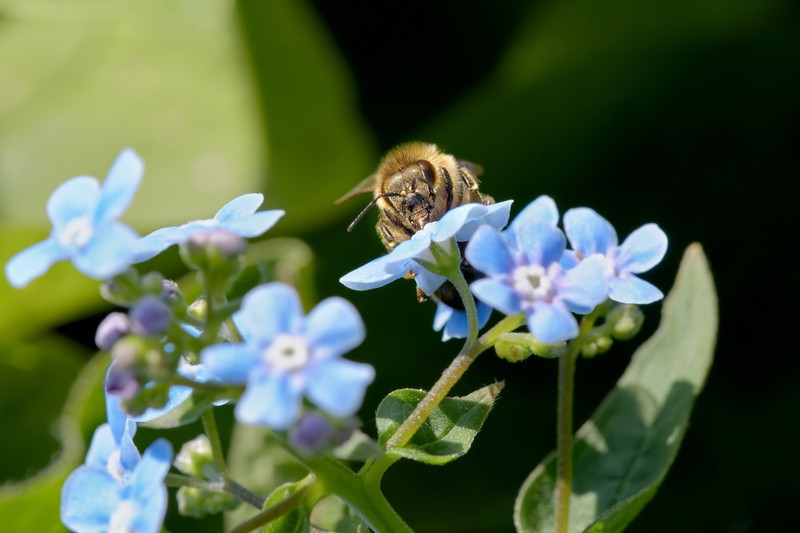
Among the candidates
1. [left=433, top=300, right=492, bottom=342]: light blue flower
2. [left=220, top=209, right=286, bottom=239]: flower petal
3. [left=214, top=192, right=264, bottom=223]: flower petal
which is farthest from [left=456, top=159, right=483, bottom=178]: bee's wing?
[left=220, top=209, right=286, bottom=239]: flower petal

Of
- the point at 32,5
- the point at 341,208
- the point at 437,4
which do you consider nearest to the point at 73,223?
the point at 341,208

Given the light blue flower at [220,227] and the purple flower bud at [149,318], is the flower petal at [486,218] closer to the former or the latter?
the light blue flower at [220,227]

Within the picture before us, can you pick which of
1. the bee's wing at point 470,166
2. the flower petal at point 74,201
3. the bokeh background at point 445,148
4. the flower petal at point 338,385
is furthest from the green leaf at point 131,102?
the flower petal at point 338,385

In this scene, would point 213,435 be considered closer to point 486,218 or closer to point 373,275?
point 373,275

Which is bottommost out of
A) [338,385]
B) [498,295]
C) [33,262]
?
[498,295]

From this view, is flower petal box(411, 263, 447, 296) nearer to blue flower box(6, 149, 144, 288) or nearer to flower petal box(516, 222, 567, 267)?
flower petal box(516, 222, 567, 267)

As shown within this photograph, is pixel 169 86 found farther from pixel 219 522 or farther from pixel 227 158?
pixel 219 522

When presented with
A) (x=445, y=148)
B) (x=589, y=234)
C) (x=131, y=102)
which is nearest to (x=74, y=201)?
(x=589, y=234)
